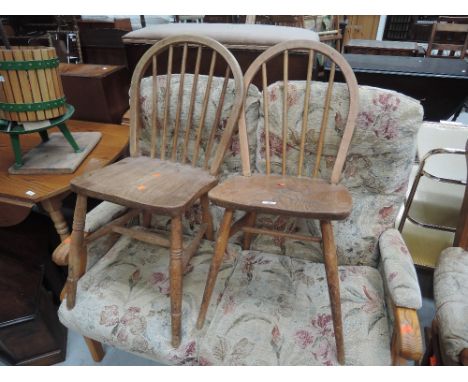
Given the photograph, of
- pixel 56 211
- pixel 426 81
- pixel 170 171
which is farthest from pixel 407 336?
pixel 426 81

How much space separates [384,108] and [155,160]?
0.84 meters

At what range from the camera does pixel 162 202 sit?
3.29 feet

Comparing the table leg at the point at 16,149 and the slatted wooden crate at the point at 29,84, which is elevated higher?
the slatted wooden crate at the point at 29,84

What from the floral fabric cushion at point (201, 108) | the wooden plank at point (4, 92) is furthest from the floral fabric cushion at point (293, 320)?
the wooden plank at point (4, 92)

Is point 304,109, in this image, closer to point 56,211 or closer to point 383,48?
point 56,211

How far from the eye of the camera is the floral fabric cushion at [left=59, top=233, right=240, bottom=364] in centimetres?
111

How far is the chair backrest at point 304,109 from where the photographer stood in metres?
1.11

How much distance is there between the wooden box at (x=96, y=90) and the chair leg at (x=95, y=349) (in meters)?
1.08

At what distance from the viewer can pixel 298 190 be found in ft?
3.54

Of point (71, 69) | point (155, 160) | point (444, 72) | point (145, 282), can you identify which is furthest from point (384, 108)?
point (71, 69)

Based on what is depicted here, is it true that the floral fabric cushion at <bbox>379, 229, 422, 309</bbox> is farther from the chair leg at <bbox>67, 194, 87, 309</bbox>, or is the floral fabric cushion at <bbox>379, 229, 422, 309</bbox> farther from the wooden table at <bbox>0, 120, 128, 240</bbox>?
the wooden table at <bbox>0, 120, 128, 240</bbox>

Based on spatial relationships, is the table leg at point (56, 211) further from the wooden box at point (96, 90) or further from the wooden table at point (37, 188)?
the wooden box at point (96, 90)

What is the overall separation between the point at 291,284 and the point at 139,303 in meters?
0.55

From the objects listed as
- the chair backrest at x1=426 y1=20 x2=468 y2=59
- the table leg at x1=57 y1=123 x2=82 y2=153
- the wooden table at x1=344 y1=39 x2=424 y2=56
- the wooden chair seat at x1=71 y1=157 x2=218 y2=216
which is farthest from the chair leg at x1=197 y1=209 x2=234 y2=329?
the chair backrest at x1=426 y1=20 x2=468 y2=59
